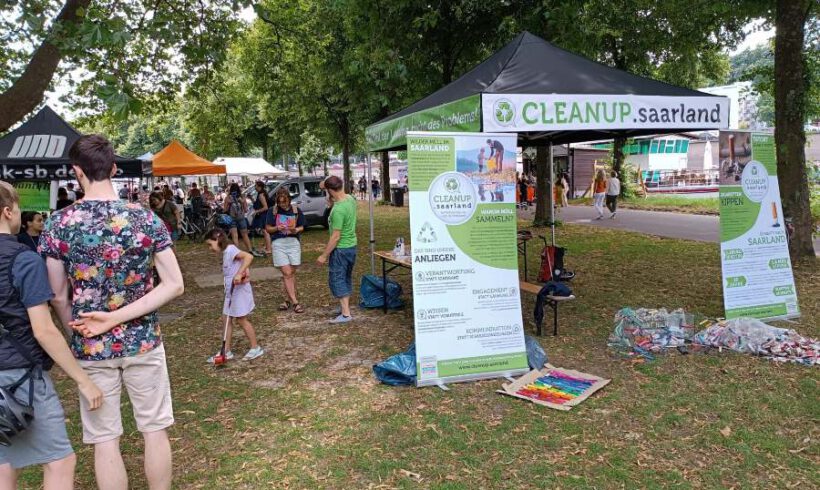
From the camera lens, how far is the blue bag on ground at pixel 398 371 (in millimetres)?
4555

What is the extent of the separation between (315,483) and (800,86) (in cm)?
848

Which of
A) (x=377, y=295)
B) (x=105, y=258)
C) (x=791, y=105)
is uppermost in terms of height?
(x=791, y=105)

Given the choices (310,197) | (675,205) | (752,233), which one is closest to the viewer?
(752,233)

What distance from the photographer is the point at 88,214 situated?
2.29m

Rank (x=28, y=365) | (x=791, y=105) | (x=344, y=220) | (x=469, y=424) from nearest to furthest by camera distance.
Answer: (x=28, y=365) < (x=469, y=424) < (x=344, y=220) < (x=791, y=105)

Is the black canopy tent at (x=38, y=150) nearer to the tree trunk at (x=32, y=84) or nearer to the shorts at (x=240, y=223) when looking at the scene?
the tree trunk at (x=32, y=84)

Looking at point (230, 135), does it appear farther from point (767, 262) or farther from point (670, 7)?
point (767, 262)

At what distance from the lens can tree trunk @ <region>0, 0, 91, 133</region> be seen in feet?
23.1

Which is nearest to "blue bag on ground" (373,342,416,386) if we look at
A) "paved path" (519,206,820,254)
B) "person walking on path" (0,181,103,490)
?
"person walking on path" (0,181,103,490)

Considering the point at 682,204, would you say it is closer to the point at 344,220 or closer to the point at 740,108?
the point at 344,220

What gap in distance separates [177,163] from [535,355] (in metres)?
13.6

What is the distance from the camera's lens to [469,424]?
3.83 m

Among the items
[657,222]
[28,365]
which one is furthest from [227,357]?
[657,222]

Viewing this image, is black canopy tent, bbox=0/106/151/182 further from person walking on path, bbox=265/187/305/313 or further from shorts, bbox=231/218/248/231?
shorts, bbox=231/218/248/231
